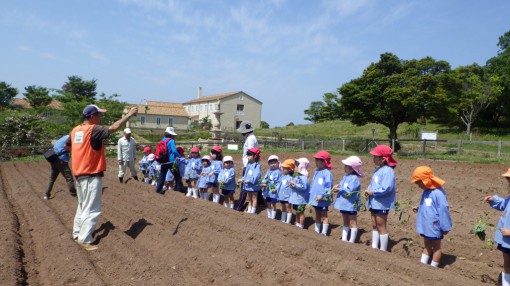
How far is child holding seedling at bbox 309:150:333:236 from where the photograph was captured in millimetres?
6496

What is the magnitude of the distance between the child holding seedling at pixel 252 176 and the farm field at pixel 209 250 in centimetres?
97

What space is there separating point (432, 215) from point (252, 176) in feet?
12.7

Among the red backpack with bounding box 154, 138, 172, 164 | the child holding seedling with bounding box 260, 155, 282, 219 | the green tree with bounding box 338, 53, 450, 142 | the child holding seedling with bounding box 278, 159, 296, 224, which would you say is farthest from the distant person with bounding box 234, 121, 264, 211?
the green tree with bounding box 338, 53, 450, 142

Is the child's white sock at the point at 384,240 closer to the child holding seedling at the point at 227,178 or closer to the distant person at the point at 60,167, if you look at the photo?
the child holding seedling at the point at 227,178

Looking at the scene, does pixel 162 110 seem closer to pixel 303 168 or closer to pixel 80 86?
pixel 80 86

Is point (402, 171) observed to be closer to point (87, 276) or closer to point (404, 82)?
point (404, 82)

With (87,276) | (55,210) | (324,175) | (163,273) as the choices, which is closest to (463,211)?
(324,175)

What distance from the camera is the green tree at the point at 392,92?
71.6 feet

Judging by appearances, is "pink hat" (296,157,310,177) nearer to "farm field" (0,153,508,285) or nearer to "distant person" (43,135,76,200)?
"farm field" (0,153,508,285)

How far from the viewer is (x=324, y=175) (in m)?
6.69

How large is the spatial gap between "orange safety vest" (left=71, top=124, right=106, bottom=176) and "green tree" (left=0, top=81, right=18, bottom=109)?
53.0 meters

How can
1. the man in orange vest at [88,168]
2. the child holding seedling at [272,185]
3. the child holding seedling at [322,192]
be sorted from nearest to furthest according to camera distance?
1. the man in orange vest at [88,168]
2. the child holding seedling at [322,192]
3. the child holding seedling at [272,185]

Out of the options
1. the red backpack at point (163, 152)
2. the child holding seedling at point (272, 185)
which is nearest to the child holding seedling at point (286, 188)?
the child holding seedling at point (272, 185)

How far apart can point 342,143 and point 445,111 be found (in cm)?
621
